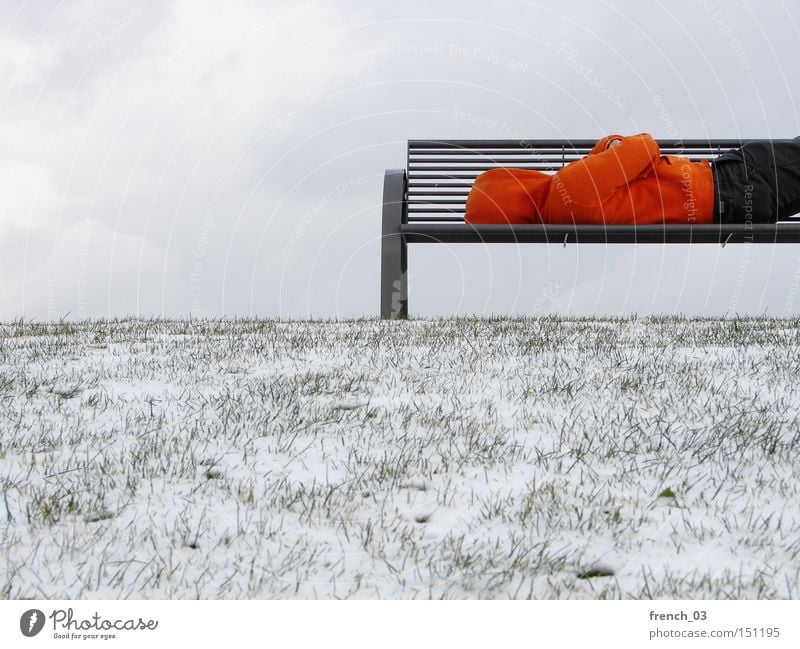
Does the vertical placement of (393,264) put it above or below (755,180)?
below

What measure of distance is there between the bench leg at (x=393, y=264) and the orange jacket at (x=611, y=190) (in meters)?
0.83

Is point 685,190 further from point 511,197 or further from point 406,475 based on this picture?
point 406,475

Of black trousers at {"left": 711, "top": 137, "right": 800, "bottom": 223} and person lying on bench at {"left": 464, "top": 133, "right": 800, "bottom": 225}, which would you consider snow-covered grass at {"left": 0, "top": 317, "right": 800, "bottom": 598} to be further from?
black trousers at {"left": 711, "top": 137, "right": 800, "bottom": 223}

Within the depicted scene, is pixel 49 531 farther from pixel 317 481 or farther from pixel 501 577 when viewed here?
pixel 501 577

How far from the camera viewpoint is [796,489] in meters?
2.57

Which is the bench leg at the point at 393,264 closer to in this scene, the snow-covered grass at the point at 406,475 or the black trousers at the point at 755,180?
the snow-covered grass at the point at 406,475

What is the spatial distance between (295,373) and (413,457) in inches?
62.2

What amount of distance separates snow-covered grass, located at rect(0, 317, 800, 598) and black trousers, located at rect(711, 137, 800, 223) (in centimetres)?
260
